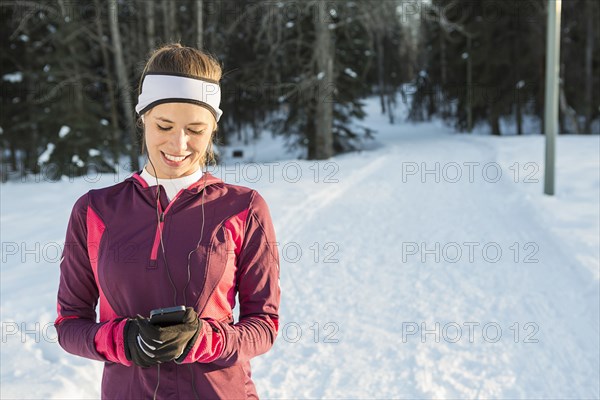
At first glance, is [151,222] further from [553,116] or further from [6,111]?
[6,111]

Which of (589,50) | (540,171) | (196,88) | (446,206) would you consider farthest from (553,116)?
(589,50)

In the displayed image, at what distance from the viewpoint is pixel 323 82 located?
1745 cm

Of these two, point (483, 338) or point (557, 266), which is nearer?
point (483, 338)

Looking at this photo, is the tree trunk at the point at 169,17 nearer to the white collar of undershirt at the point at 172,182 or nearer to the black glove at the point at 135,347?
the white collar of undershirt at the point at 172,182

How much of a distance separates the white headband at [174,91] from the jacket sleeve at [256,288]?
354mm

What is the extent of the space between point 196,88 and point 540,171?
12.0 meters

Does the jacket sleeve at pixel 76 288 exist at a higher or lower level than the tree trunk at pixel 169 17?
lower

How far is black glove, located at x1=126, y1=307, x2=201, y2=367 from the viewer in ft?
4.43

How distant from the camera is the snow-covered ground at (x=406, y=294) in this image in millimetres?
3670

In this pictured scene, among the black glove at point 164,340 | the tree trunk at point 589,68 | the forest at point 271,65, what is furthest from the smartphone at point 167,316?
the tree trunk at point 589,68

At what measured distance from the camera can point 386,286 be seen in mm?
5594

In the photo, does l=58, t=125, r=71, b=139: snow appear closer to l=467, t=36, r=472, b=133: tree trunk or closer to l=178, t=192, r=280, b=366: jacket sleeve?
l=178, t=192, r=280, b=366: jacket sleeve

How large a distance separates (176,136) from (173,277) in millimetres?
433

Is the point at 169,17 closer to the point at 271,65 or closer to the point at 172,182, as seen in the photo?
the point at 271,65
